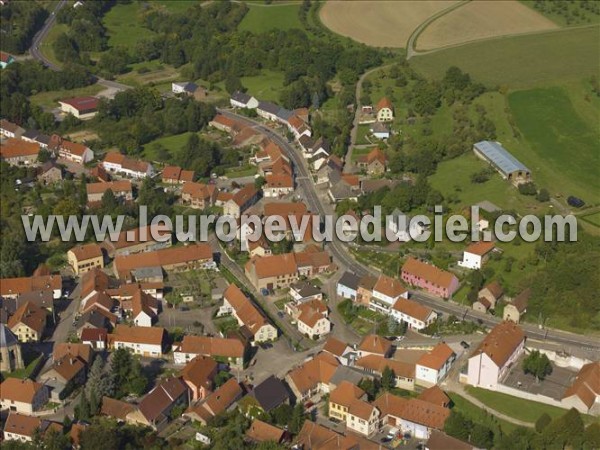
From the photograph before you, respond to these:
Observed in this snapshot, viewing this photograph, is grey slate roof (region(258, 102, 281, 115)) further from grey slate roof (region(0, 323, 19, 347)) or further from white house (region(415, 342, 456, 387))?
white house (region(415, 342, 456, 387))

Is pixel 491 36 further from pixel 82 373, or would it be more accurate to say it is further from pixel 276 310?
pixel 82 373

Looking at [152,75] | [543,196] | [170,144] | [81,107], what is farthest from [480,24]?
[81,107]

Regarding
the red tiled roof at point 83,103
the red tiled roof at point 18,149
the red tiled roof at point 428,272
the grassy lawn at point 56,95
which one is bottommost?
the grassy lawn at point 56,95

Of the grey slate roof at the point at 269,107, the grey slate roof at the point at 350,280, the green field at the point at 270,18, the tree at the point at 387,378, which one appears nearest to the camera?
the tree at the point at 387,378

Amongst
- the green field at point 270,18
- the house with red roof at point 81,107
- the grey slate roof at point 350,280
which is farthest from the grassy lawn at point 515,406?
the green field at point 270,18

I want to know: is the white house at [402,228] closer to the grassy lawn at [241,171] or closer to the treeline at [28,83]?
the grassy lawn at [241,171]

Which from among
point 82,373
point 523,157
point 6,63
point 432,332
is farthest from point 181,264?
point 6,63
